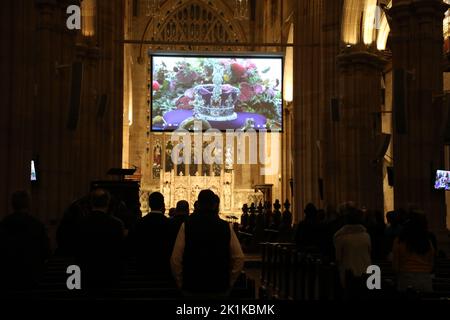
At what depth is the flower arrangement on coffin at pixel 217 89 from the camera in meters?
27.8

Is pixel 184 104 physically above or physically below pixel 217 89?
below

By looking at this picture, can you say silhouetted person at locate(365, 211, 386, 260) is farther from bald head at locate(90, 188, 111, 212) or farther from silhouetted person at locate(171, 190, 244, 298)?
bald head at locate(90, 188, 111, 212)

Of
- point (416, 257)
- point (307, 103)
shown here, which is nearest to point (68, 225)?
point (416, 257)

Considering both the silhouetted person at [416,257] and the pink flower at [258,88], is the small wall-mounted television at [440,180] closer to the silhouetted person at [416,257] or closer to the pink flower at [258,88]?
the silhouetted person at [416,257]

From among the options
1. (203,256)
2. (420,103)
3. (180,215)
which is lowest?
(203,256)

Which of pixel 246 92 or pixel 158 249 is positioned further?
pixel 246 92

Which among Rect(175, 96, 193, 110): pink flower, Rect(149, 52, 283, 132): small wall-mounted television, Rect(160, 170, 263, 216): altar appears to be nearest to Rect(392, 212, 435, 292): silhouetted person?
Rect(149, 52, 283, 132): small wall-mounted television

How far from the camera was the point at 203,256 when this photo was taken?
5.86m

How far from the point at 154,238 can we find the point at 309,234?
5718 mm

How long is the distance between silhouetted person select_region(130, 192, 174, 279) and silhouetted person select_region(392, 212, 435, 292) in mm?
2601

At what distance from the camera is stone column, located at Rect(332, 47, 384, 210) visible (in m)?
21.1

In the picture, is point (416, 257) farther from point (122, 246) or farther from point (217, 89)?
point (217, 89)

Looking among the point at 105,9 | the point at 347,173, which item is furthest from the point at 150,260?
the point at 105,9

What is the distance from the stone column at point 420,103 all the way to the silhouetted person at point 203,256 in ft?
33.8
